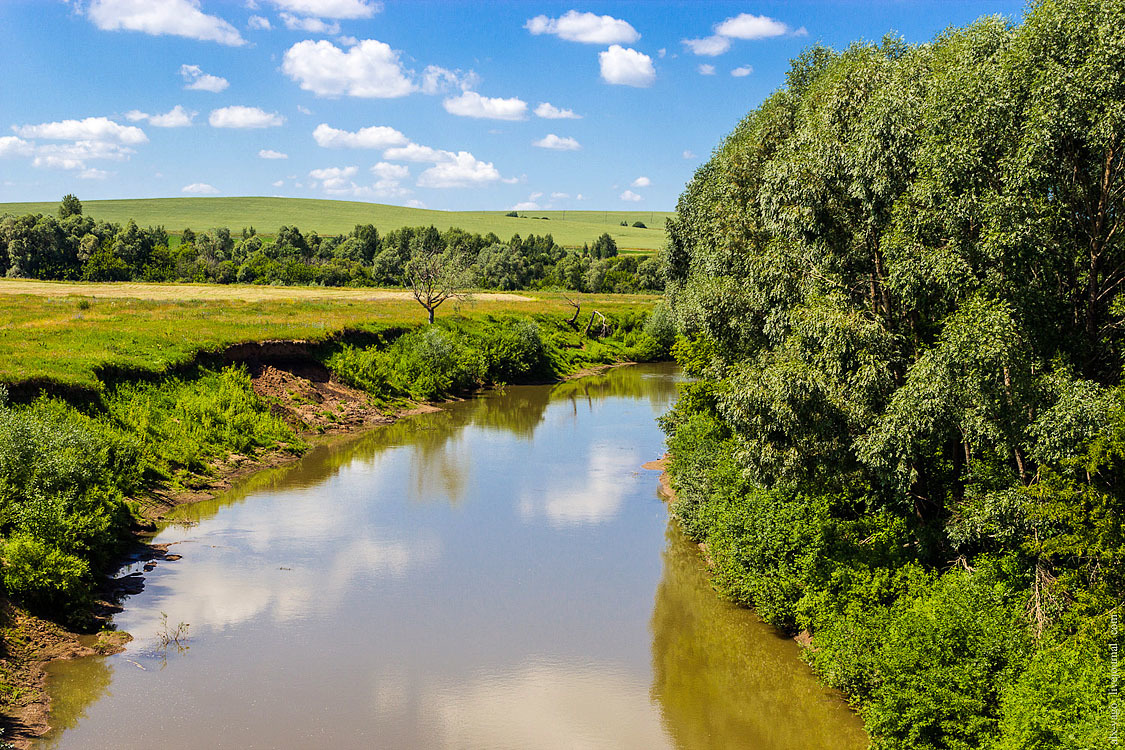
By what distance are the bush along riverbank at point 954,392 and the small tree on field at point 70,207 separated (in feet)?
474

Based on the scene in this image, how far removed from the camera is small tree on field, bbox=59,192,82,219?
137062 millimetres

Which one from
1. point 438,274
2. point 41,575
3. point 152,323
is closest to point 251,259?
point 438,274

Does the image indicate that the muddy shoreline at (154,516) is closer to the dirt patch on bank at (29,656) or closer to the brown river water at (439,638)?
the dirt patch on bank at (29,656)

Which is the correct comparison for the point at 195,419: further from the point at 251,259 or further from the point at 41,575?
the point at 251,259

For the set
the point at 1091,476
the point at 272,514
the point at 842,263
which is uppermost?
the point at 842,263

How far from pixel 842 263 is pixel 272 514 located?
68.1 ft

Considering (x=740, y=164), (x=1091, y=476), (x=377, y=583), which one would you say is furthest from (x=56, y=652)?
(x=740, y=164)

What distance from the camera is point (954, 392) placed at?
15.2 metres

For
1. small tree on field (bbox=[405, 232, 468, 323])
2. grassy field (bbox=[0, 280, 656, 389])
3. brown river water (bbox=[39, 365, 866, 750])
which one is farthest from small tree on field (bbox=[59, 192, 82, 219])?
brown river water (bbox=[39, 365, 866, 750])

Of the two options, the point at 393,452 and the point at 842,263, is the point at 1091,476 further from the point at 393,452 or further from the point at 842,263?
the point at 393,452

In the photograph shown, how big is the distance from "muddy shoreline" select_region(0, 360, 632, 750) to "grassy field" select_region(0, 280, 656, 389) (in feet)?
12.0

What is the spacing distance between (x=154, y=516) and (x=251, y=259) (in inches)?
4566

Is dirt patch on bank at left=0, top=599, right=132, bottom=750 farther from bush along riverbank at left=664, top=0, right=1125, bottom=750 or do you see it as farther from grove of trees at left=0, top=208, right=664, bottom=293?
grove of trees at left=0, top=208, right=664, bottom=293

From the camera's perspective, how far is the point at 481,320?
70.4 metres
